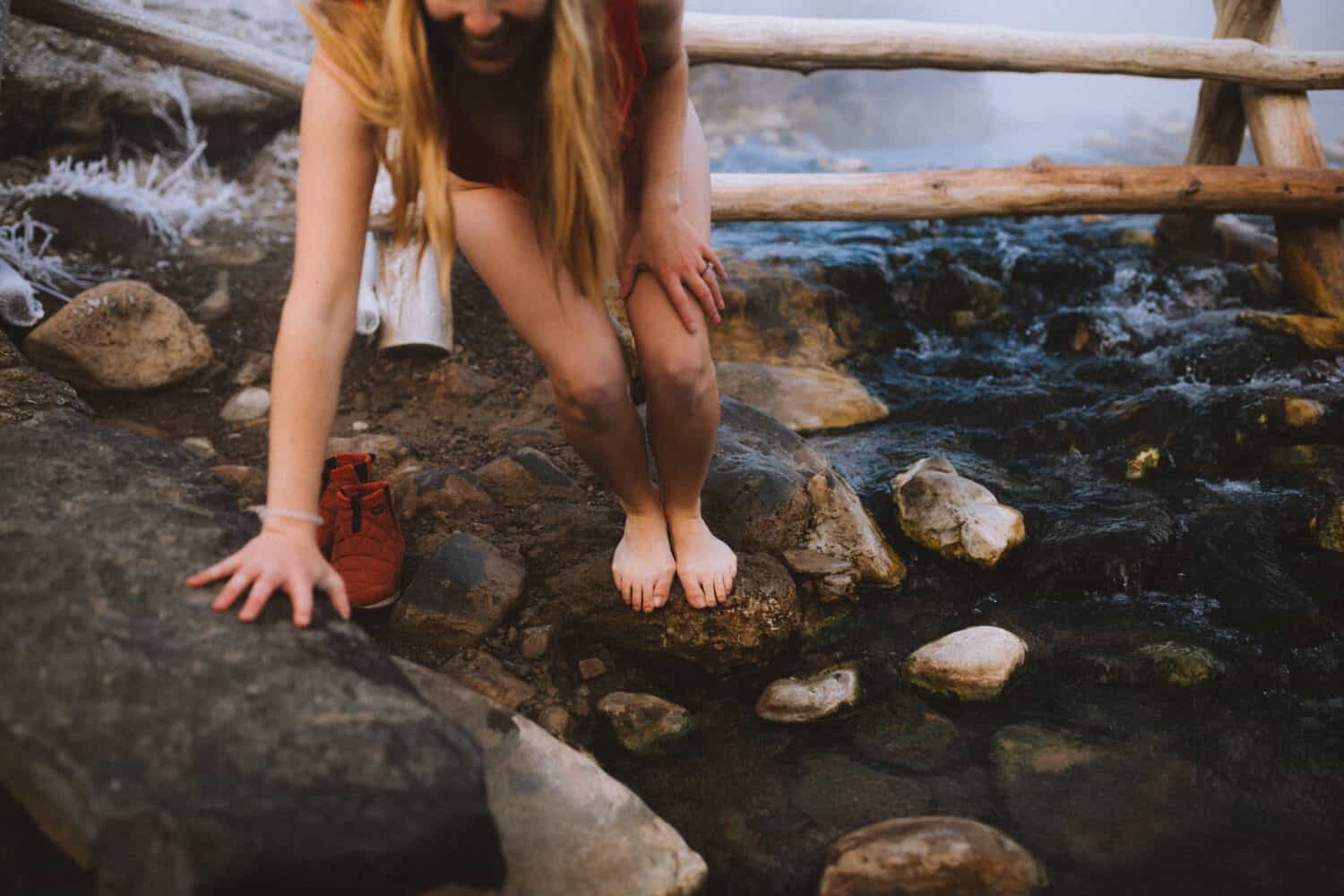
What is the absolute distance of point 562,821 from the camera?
1586 millimetres

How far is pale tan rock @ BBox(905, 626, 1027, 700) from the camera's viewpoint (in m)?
2.09

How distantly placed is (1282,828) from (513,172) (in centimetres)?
203

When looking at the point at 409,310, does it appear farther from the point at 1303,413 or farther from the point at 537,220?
the point at 1303,413

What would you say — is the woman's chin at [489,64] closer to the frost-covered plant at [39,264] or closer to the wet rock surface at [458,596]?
the wet rock surface at [458,596]

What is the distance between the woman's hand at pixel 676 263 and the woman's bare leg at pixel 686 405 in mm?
26

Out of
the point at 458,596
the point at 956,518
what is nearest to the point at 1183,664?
the point at 956,518

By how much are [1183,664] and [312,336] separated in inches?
82.6

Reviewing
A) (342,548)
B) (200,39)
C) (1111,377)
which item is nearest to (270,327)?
(200,39)

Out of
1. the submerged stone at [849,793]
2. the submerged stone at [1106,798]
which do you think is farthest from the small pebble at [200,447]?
the submerged stone at [1106,798]

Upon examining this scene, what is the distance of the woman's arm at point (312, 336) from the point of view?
4.95 feet

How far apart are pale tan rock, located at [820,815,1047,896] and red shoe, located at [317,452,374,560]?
4.72 feet

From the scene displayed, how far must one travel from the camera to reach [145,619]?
1390 millimetres

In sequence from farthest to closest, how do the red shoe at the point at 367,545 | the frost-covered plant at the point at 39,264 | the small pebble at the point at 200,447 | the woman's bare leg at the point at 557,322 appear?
the frost-covered plant at the point at 39,264 < the small pebble at the point at 200,447 < the red shoe at the point at 367,545 < the woman's bare leg at the point at 557,322

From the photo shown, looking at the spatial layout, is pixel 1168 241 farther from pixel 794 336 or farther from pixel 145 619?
pixel 145 619
